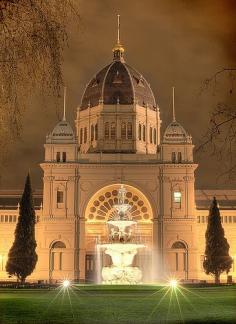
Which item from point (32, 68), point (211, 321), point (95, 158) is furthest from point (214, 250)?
point (32, 68)

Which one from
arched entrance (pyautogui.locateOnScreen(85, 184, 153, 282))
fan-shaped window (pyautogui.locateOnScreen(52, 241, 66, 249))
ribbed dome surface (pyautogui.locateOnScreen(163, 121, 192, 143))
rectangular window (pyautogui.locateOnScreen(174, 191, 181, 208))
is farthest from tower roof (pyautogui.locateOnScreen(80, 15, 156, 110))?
fan-shaped window (pyautogui.locateOnScreen(52, 241, 66, 249))

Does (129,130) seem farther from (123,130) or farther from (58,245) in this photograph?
(58,245)

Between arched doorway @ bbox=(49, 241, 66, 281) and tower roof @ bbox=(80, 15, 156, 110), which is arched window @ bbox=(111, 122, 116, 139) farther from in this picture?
arched doorway @ bbox=(49, 241, 66, 281)

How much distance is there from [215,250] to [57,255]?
19.1m

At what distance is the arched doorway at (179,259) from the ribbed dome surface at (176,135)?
13134 mm

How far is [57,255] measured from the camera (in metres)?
75.6

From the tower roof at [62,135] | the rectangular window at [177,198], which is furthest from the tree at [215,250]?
the tower roof at [62,135]

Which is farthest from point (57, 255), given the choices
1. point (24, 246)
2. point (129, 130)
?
point (129, 130)

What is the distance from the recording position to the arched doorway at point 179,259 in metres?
75.2

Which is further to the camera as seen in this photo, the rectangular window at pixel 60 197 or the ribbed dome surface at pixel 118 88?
the ribbed dome surface at pixel 118 88

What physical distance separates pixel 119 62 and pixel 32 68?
79.0 m

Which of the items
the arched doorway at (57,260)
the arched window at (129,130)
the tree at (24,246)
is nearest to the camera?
A: the tree at (24,246)

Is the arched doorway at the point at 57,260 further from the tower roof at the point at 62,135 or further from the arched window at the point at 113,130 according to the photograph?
the arched window at the point at 113,130

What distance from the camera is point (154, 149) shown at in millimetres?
86938
